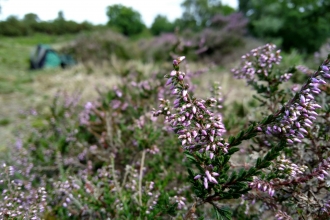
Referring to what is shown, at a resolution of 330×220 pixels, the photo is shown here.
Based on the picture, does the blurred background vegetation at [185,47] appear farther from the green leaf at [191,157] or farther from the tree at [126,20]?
the tree at [126,20]

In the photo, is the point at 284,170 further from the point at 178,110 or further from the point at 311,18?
the point at 311,18

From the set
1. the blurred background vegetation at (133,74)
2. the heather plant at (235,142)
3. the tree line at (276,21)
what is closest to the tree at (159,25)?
the tree line at (276,21)

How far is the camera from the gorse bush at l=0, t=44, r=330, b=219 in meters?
1.06

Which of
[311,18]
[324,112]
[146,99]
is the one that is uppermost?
[311,18]

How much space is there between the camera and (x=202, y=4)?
2042cm

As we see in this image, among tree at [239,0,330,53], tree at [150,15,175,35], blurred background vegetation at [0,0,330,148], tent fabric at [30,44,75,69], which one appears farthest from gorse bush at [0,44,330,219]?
tree at [150,15,175,35]

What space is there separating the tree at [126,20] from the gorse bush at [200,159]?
3812cm

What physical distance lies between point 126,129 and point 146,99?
16.1 inches

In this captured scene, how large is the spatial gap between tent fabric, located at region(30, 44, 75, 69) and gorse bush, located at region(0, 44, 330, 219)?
22.9ft

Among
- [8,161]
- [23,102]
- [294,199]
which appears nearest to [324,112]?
[294,199]

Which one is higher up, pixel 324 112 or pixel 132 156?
pixel 324 112

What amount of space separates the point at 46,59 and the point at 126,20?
33.1 metres

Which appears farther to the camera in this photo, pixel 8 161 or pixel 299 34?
pixel 299 34

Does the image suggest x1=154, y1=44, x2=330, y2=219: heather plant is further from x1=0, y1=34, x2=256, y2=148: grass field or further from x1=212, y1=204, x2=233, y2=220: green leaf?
x1=0, y1=34, x2=256, y2=148: grass field
